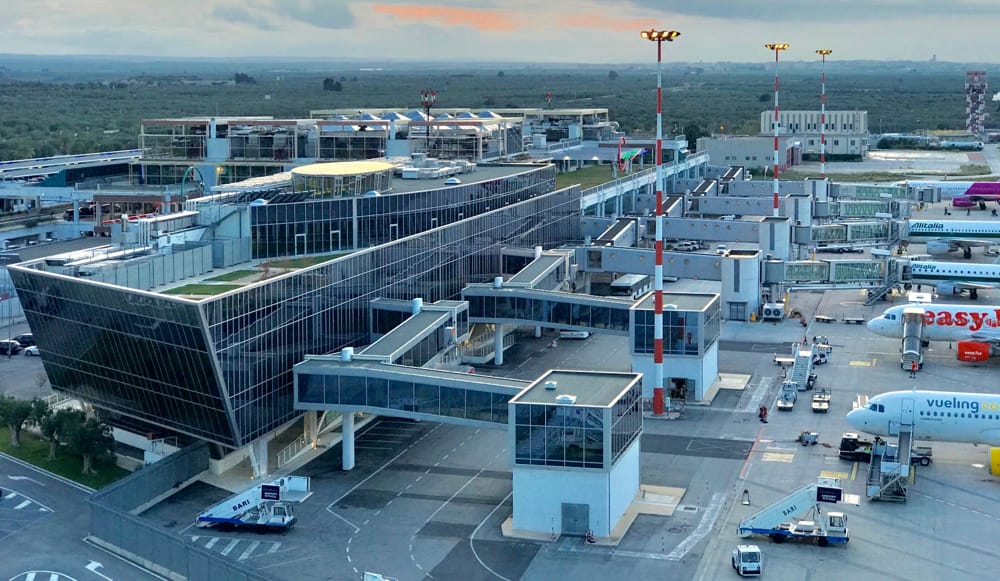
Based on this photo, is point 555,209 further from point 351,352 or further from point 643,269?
point 351,352

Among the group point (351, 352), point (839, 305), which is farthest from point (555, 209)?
point (351, 352)

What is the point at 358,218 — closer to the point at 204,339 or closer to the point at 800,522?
the point at 204,339

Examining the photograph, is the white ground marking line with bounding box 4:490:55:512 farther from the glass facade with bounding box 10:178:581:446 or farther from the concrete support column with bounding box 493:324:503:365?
the concrete support column with bounding box 493:324:503:365

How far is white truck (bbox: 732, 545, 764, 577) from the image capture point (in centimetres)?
6056

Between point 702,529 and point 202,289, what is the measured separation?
3346cm

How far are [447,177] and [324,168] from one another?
69.5 feet

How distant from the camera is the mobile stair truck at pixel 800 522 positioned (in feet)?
212

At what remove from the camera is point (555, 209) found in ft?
438

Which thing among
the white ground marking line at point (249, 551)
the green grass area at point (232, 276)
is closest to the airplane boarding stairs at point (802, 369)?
A: the green grass area at point (232, 276)

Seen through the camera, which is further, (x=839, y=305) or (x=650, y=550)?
(x=839, y=305)

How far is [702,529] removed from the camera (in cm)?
6650

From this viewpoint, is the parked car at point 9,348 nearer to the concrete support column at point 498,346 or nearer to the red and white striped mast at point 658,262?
the concrete support column at point 498,346

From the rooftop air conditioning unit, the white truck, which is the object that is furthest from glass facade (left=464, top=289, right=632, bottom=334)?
the white truck

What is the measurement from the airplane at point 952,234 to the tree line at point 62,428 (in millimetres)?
105853
